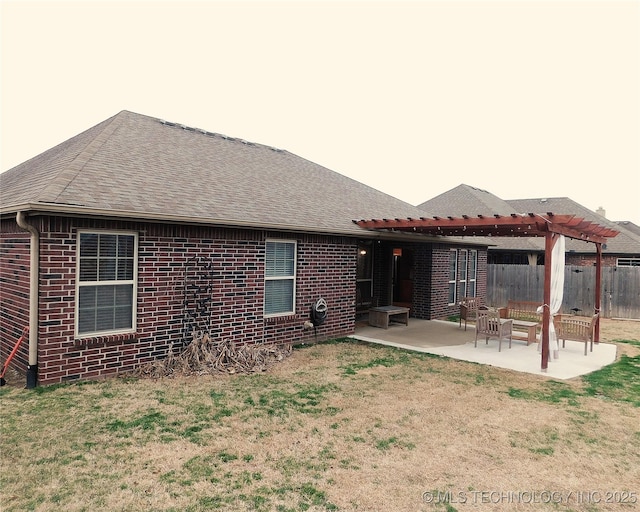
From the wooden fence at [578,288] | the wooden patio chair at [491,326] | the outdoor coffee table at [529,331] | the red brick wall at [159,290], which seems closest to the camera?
the red brick wall at [159,290]

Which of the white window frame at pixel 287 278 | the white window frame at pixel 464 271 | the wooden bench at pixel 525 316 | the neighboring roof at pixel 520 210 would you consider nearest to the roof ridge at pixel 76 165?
the white window frame at pixel 287 278

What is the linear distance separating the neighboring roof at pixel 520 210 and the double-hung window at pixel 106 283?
1679cm

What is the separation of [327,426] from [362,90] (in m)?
24.9

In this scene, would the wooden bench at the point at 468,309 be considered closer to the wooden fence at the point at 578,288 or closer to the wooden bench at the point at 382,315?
the wooden bench at the point at 382,315

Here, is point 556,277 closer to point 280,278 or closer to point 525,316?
point 280,278

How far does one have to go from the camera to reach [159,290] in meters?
7.43

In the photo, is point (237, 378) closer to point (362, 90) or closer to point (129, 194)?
point (129, 194)

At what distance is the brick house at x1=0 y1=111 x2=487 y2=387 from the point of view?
6332mm

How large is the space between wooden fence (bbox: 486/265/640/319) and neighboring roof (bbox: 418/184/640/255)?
5.63 feet

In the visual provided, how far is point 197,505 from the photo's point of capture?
348 centimetres

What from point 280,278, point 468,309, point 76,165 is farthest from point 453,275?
point 76,165

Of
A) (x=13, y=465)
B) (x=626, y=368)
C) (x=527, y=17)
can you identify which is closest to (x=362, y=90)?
(x=527, y=17)

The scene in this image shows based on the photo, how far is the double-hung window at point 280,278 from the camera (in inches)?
370

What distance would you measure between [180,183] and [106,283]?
281cm
